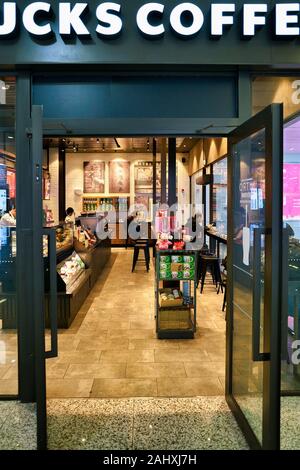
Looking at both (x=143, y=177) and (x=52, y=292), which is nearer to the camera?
(x=52, y=292)

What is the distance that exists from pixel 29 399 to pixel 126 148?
1172cm

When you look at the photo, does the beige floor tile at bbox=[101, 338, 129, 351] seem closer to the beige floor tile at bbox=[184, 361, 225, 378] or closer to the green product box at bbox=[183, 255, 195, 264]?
the beige floor tile at bbox=[184, 361, 225, 378]

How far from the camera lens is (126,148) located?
13938 millimetres

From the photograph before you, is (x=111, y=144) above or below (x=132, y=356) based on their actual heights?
above

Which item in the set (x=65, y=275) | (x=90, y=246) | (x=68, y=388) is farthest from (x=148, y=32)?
(x=90, y=246)

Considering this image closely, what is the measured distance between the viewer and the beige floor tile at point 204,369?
381 cm

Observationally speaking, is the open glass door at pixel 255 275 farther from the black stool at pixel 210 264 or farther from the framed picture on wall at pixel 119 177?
the framed picture on wall at pixel 119 177

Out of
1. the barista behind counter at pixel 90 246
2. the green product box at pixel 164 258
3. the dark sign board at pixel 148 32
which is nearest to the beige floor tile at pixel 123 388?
the green product box at pixel 164 258

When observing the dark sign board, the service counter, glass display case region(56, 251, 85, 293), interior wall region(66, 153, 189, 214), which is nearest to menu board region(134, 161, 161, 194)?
interior wall region(66, 153, 189, 214)

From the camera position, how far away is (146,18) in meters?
2.90

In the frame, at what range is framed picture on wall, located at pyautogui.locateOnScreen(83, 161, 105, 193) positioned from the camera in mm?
14539

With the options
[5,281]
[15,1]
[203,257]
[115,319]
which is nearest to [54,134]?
[15,1]

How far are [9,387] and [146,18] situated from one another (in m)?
3.31

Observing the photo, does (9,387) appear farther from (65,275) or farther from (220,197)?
(220,197)
